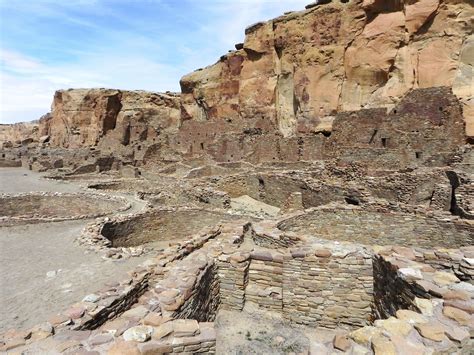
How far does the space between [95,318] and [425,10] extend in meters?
32.6

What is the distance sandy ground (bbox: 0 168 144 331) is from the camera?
6098 mm

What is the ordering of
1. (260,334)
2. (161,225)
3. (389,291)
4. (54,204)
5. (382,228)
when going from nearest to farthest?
1. (389,291)
2. (260,334)
3. (382,228)
4. (161,225)
5. (54,204)

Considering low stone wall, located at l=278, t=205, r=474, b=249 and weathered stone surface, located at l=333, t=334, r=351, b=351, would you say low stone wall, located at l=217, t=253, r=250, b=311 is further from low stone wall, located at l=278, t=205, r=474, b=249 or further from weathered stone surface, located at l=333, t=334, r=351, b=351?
weathered stone surface, located at l=333, t=334, r=351, b=351

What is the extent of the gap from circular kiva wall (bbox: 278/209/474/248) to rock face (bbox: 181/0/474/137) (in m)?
14.7

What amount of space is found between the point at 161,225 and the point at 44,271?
4.36 m

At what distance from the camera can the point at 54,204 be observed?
52.5 feet

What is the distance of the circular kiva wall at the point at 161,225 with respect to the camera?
1102 cm

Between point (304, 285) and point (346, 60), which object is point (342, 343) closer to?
point (304, 285)

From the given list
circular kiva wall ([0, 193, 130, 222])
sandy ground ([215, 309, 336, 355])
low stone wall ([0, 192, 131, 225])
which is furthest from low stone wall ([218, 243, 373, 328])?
circular kiva wall ([0, 193, 130, 222])

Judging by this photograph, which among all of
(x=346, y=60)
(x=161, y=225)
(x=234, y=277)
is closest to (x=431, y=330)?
(x=234, y=277)

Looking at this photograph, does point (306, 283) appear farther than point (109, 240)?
No

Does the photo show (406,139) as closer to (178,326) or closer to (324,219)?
(324,219)

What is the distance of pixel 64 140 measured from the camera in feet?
212

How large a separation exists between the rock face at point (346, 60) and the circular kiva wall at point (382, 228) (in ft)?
48.3
